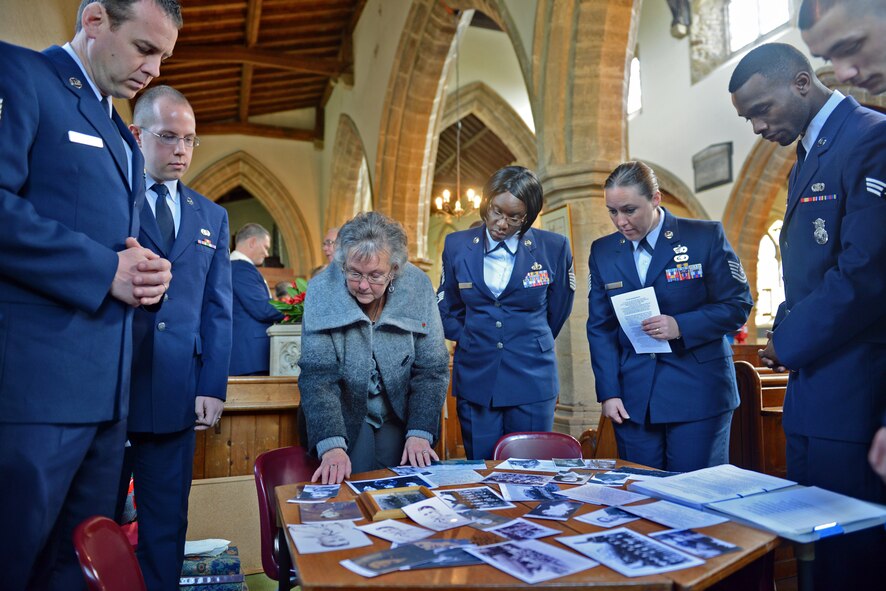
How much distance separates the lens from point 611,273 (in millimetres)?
2393

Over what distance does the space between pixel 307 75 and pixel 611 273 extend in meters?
11.1

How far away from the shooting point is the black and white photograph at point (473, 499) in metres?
1.42

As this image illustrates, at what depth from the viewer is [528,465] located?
6.21 ft

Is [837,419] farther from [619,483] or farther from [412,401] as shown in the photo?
[412,401]

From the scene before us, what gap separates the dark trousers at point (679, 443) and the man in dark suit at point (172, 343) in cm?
141

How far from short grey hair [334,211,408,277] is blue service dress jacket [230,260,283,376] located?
1.87m

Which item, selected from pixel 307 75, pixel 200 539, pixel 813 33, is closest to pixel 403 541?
pixel 813 33

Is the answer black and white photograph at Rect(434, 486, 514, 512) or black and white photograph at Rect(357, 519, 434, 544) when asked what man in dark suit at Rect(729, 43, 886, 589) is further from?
black and white photograph at Rect(357, 519, 434, 544)

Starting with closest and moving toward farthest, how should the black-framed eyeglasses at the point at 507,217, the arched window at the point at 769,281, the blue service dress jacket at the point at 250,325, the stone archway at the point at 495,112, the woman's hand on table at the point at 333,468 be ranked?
the woman's hand on table at the point at 333,468 → the black-framed eyeglasses at the point at 507,217 → the blue service dress jacket at the point at 250,325 → the stone archway at the point at 495,112 → the arched window at the point at 769,281

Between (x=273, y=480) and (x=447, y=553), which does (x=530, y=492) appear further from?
(x=273, y=480)

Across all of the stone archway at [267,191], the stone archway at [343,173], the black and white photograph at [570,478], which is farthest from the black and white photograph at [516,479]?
the stone archway at [267,191]

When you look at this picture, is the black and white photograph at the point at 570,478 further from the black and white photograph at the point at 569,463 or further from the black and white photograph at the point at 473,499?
the black and white photograph at the point at 473,499

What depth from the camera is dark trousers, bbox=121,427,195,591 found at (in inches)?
74.1

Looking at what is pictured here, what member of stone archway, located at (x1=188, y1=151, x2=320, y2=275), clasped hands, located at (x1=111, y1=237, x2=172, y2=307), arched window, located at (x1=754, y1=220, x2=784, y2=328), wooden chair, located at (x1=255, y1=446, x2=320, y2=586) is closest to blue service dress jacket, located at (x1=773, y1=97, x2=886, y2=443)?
wooden chair, located at (x1=255, y1=446, x2=320, y2=586)
